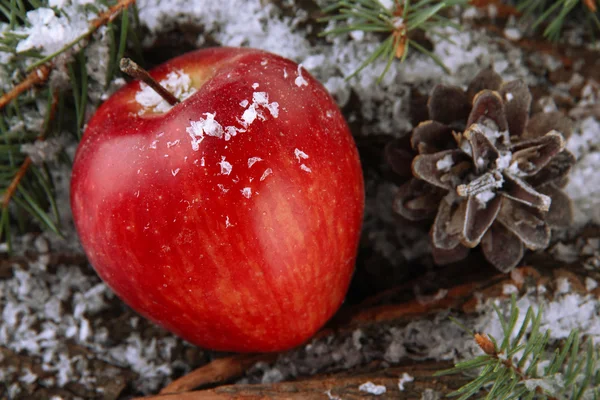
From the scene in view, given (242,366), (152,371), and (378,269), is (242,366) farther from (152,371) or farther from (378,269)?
(378,269)

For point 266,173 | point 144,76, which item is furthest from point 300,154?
point 144,76

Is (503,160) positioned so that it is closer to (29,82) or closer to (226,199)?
(226,199)

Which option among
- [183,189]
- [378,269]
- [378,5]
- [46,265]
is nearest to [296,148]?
[183,189]

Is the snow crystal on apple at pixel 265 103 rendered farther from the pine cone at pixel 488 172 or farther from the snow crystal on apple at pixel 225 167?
the pine cone at pixel 488 172

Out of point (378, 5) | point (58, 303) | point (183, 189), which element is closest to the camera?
point (183, 189)

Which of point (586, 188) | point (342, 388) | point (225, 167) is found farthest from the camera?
point (586, 188)

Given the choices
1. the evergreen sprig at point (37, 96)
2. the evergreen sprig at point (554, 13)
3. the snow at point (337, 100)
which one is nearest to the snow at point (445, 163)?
the snow at point (337, 100)
